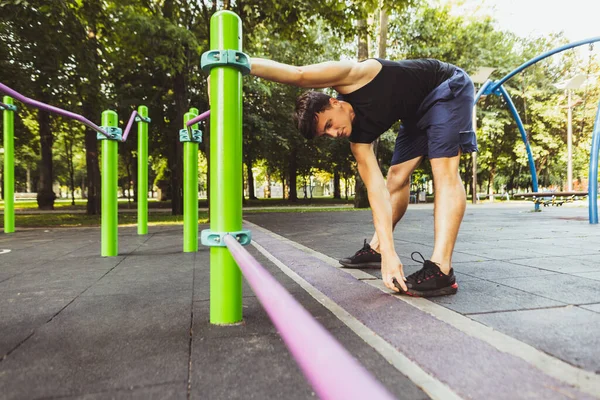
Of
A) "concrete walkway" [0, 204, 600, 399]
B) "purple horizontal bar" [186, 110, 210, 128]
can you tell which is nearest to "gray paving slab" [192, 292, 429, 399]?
"concrete walkway" [0, 204, 600, 399]

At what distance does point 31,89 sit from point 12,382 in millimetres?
8919

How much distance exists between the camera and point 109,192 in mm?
3984

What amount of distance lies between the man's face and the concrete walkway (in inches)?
37.3

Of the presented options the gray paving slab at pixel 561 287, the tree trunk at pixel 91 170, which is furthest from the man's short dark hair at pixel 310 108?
the tree trunk at pixel 91 170

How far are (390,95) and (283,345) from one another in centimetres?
157

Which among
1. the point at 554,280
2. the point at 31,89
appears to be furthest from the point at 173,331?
the point at 31,89

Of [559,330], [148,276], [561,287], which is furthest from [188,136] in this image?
[559,330]

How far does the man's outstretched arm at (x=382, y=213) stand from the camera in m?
2.22

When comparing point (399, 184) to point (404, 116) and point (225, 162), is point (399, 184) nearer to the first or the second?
point (404, 116)

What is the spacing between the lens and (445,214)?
7.74 ft

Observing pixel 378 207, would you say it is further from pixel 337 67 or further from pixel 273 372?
pixel 273 372

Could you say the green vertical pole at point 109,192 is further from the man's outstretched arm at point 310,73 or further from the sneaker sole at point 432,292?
the sneaker sole at point 432,292

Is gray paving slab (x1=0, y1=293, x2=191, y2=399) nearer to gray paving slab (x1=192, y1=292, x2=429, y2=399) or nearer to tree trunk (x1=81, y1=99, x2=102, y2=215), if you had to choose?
gray paving slab (x1=192, y1=292, x2=429, y2=399)

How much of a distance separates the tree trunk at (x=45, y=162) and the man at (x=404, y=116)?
14.9 meters
